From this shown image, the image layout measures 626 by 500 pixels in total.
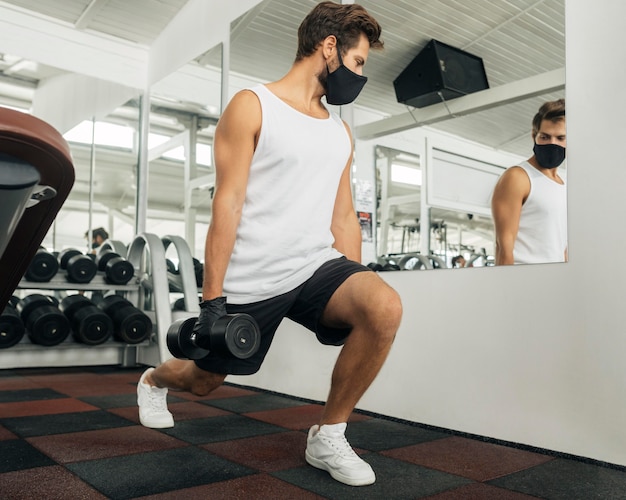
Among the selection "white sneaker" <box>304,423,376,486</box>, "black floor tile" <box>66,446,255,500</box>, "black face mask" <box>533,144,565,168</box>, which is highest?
"black face mask" <box>533,144,565,168</box>

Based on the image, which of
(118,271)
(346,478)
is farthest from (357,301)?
(118,271)

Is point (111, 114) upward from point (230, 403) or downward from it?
upward

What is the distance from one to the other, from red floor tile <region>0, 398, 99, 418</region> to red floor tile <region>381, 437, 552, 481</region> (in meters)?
1.41

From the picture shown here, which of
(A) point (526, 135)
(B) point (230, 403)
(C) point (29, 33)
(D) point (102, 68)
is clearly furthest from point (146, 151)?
A: (A) point (526, 135)

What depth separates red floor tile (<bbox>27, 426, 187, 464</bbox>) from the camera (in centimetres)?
177

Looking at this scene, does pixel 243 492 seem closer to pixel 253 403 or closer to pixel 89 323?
pixel 253 403

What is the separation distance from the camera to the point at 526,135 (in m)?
2.05

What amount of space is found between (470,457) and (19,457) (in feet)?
4.49

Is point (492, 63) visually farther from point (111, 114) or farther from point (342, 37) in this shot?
point (111, 114)

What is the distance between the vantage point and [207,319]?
1.54 metres

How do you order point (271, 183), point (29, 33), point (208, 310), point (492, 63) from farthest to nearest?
1. point (29, 33)
2. point (492, 63)
3. point (271, 183)
4. point (208, 310)

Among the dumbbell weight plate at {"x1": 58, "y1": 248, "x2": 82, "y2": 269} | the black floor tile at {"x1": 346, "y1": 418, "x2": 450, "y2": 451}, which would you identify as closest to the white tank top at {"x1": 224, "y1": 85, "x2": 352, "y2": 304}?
the black floor tile at {"x1": 346, "y1": 418, "x2": 450, "y2": 451}

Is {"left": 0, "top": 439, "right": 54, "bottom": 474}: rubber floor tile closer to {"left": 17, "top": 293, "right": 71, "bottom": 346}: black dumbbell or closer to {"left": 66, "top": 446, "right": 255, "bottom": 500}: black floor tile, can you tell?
{"left": 66, "top": 446, "right": 255, "bottom": 500}: black floor tile

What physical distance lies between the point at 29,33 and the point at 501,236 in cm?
427
